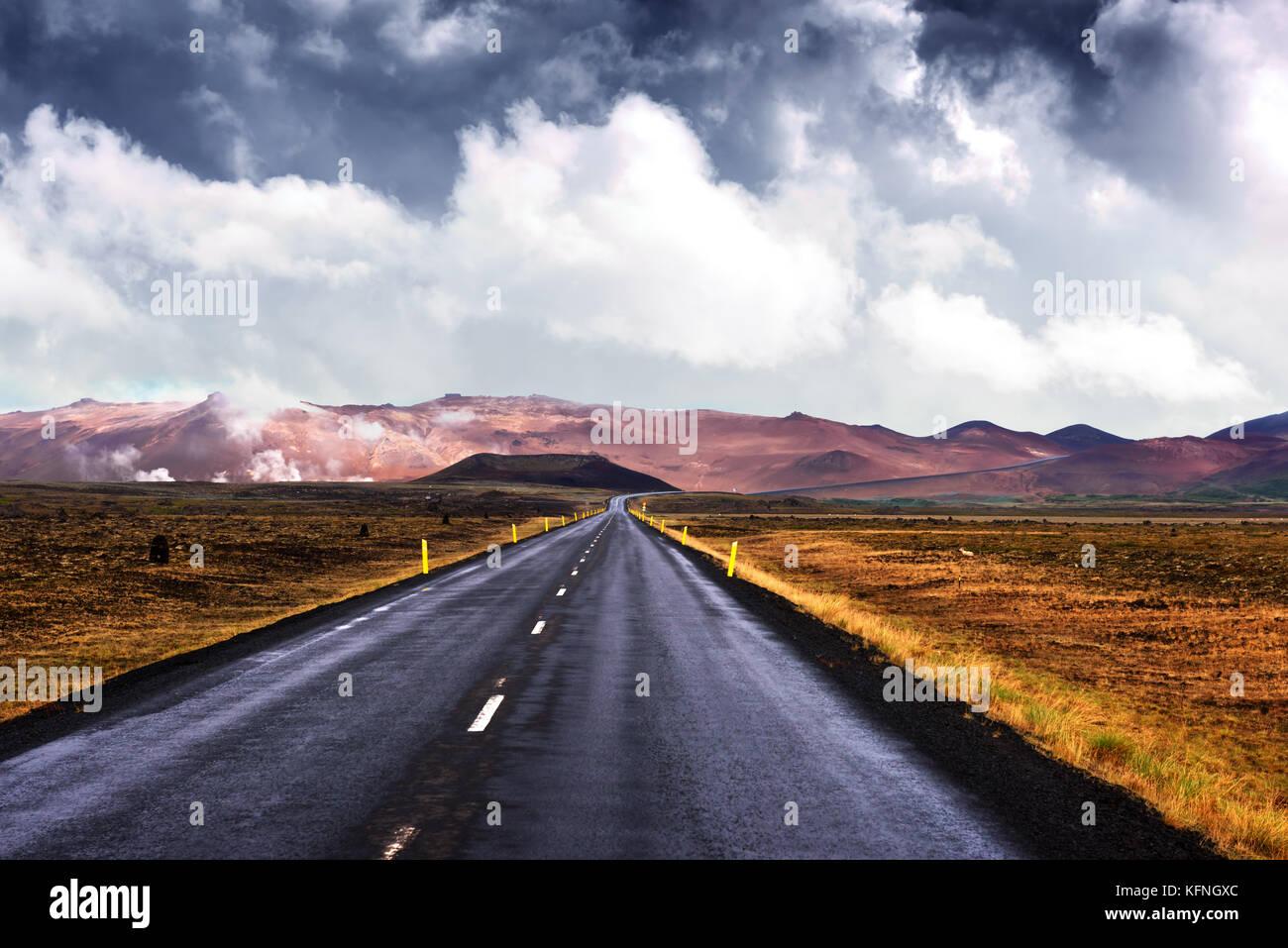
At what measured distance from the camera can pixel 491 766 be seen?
23.2ft

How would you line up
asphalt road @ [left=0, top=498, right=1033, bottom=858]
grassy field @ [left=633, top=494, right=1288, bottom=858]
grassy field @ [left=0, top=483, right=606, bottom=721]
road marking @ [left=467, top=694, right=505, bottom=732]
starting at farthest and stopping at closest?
grassy field @ [left=0, top=483, right=606, bottom=721] < road marking @ [left=467, top=694, right=505, bottom=732] < grassy field @ [left=633, top=494, right=1288, bottom=858] < asphalt road @ [left=0, top=498, right=1033, bottom=858]

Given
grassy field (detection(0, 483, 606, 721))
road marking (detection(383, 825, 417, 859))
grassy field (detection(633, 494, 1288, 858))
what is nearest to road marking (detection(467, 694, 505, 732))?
road marking (detection(383, 825, 417, 859))

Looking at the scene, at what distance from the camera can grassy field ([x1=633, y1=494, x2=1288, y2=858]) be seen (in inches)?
314

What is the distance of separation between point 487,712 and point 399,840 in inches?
144

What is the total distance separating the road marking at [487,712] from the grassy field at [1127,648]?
546cm

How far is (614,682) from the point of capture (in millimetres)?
10844

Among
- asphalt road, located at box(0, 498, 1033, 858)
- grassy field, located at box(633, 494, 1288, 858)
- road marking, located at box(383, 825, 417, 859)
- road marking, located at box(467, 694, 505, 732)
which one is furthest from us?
road marking, located at box(467, 694, 505, 732)

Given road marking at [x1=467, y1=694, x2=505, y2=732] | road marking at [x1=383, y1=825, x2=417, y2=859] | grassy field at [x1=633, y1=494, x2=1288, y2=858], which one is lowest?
grassy field at [x1=633, y1=494, x2=1288, y2=858]

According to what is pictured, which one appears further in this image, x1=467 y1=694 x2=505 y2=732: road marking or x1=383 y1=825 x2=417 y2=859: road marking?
x1=467 y1=694 x2=505 y2=732: road marking

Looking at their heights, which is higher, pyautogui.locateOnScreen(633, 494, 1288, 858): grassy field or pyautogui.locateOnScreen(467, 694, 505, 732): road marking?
pyautogui.locateOnScreen(467, 694, 505, 732): road marking

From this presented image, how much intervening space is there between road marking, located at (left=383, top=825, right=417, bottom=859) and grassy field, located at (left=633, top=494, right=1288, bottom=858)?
537 cm

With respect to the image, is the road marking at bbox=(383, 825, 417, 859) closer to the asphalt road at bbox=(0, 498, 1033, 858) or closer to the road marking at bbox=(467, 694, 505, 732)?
the asphalt road at bbox=(0, 498, 1033, 858)
